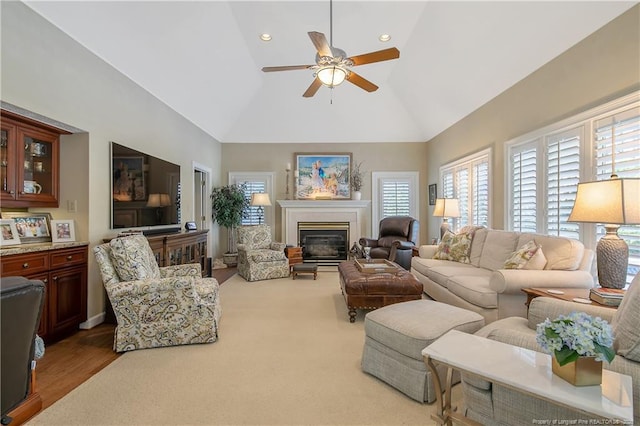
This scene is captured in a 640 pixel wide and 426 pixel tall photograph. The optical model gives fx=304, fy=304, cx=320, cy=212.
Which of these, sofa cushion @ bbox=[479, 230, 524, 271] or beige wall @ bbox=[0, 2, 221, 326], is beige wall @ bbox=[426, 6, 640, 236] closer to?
sofa cushion @ bbox=[479, 230, 524, 271]

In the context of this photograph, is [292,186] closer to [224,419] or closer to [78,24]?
[78,24]

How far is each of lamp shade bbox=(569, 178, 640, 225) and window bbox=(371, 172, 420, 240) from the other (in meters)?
5.02

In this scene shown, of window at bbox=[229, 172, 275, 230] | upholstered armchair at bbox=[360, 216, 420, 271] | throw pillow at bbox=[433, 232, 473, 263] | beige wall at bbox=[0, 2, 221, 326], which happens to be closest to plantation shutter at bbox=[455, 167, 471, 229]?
upholstered armchair at bbox=[360, 216, 420, 271]

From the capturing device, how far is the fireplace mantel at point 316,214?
707 cm

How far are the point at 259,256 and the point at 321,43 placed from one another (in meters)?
3.76

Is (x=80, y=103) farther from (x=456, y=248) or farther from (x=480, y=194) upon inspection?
(x=480, y=194)

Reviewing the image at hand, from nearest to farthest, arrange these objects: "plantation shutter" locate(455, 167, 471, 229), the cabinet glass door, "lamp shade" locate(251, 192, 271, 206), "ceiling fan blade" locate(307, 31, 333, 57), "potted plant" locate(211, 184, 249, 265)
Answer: "ceiling fan blade" locate(307, 31, 333, 57), the cabinet glass door, "plantation shutter" locate(455, 167, 471, 229), "lamp shade" locate(251, 192, 271, 206), "potted plant" locate(211, 184, 249, 265)

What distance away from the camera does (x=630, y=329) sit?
4.49 feet

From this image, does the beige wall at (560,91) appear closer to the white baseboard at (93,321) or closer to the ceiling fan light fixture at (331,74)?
the ceiling fan light fixture at (331,74)

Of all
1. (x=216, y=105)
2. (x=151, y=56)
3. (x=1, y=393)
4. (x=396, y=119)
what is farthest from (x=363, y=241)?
(x=1, y=393)

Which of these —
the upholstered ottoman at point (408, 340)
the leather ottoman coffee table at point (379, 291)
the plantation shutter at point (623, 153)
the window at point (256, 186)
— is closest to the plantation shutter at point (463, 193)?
the plantation shutter at point (623, 153)

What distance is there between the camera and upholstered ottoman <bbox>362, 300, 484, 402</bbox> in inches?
77.7

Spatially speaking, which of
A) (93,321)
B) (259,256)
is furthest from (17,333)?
(259,256)

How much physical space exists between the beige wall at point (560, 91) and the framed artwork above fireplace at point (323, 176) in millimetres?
2704
